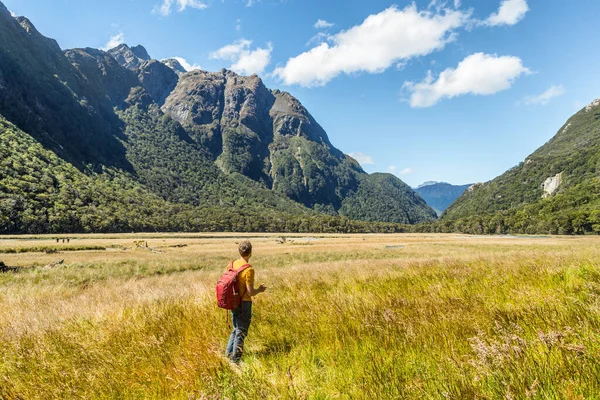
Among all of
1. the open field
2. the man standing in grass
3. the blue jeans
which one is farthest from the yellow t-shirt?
the open field

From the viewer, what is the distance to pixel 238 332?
4.09 meters

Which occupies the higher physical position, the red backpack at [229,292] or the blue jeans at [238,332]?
the red backpack at [229,292]

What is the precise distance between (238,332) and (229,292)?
557mm

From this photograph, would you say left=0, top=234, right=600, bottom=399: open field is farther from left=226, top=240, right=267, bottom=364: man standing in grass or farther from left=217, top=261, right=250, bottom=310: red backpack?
left=217, top=261, right=250, bottom=310: red backpack

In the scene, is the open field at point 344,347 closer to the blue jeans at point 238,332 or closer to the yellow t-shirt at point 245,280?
the blue jeans at point 238,332

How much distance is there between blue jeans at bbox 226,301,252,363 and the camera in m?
3.94

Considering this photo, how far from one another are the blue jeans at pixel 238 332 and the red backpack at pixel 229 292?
0.13 meters

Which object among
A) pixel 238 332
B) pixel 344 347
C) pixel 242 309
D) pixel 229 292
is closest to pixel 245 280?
pixel 229 292

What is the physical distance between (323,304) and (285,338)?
1020 mm

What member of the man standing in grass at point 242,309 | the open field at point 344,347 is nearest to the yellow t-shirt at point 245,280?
the man standing in grass at point 242,309

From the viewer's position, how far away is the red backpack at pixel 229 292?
13.5 feet

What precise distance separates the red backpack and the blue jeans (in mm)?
134

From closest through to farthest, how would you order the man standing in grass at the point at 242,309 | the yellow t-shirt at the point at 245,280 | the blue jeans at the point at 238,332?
the blue jeans at the point at 238,332
the man standing in grass at the point at 242,309
the yellow t-shirt at the point at 245,280

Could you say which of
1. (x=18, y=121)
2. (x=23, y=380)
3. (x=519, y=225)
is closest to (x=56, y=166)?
(x=18, y=121)
